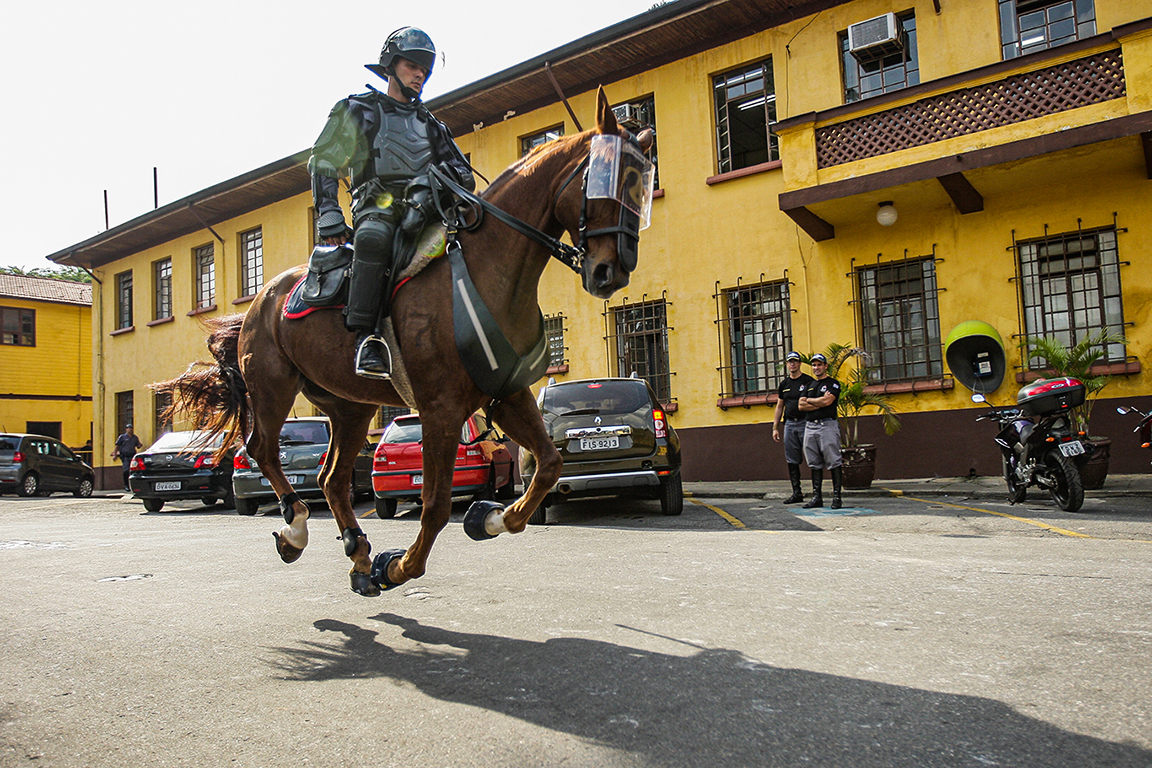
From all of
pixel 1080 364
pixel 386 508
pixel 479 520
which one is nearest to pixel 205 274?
pixel 386 508

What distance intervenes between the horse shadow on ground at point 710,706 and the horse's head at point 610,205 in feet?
5.05

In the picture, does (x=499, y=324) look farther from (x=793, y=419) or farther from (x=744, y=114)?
(x=744, y=114)

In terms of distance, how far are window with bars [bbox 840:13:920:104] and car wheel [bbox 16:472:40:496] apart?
887 inches

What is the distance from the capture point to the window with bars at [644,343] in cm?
1719

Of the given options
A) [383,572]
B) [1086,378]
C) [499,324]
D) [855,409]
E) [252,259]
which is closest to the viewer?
[499,324]

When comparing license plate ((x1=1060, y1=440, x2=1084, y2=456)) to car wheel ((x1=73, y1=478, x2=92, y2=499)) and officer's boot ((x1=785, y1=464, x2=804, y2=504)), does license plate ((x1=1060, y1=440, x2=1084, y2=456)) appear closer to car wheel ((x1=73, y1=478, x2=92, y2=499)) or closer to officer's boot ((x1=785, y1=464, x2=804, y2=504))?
officer's boot ((x1=785, y1=464, x2=804, y2=504))

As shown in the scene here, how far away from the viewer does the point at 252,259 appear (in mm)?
26031

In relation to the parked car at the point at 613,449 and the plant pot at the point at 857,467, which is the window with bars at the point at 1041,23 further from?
the parked car at the point at 613,449

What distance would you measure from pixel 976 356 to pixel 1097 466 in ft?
11.1

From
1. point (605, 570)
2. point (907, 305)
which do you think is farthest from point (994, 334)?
point (605, 570)

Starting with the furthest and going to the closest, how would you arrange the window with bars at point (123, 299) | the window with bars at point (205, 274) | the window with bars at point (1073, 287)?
1. the window with bars at point (123, 299)
2. the window with bars at point (205, 274)
3. the window with bars at point (1073, 287)

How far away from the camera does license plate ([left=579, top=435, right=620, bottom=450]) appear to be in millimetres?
9758

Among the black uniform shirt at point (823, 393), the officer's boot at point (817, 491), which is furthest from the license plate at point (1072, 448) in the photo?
the officer's boot at point (817, 491)

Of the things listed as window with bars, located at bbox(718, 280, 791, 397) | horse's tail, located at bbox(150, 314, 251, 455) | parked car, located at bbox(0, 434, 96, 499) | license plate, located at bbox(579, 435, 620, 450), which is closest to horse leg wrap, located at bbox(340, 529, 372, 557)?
horse's tail, located at bbox(150, 314, 251, 455)
